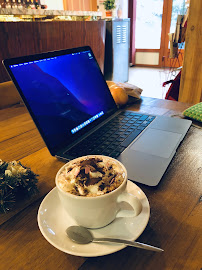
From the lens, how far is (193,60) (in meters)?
1.65

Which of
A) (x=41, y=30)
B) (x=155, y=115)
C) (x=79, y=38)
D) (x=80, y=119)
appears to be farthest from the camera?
(x=79, y=38)

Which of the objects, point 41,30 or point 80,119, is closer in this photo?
point 80,119

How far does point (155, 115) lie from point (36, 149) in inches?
16.3

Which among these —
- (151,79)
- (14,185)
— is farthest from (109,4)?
(14,185)

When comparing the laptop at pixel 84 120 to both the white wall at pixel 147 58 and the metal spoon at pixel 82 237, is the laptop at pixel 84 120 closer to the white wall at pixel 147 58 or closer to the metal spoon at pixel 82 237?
the metal spoon at pixel 82 237

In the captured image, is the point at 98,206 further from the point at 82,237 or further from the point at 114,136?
the point at 114,136

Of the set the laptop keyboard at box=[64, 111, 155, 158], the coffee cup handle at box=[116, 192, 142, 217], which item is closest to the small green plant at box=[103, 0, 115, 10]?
the laptop keyboard at box=[64, 111, 155, 158]

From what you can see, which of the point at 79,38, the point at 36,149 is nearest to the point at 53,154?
the point at 36,149

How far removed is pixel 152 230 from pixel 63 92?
0.44m

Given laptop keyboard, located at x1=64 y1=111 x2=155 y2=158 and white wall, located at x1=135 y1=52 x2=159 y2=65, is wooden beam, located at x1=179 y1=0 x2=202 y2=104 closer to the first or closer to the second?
laptop keyboard, located at x1=64 y1=111 x2=155 y2=158

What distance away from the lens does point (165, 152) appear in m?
0.55

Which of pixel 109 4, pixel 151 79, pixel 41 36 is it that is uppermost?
pixel 109 4

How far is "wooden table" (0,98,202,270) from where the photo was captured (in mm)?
309

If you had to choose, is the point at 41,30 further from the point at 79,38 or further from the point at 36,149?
the point at 36,149
